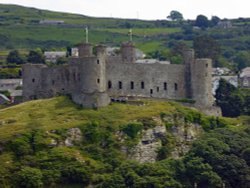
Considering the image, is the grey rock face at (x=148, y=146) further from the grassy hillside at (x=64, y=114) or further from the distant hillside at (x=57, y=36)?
the distant hillside at (x=57, y=36)

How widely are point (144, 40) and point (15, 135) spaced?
335 ft

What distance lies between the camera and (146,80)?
318ft

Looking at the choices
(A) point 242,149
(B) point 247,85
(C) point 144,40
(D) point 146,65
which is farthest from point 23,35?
(A) point 242,149

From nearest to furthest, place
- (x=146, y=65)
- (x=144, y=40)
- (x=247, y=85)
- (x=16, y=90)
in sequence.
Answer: (x=146, y=65) < (x=16, y=90) < (x=247, y=85) < (x=144, y=40)

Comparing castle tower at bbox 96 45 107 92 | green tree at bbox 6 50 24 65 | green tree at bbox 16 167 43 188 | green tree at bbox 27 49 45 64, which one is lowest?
green tree at bbox 16 167 43 188

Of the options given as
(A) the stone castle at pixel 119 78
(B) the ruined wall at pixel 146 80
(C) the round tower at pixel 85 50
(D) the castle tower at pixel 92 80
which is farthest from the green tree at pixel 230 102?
(D) the castle tower at pixel 92 80

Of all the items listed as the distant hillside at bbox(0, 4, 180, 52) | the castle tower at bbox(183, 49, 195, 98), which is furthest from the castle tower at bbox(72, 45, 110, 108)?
the distant hillside at bbox(0, 4, 180, 52)

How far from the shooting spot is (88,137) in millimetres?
87375

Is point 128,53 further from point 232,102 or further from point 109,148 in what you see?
point 109,148

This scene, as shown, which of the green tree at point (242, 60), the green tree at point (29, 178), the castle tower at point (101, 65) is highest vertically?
the castle tower at point (101, 65)

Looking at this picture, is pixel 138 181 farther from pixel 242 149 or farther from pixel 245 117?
pixel 245 117

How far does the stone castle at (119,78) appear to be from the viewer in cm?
9262

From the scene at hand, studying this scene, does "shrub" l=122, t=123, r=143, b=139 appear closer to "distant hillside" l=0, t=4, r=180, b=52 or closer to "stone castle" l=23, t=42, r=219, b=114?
"stone castle" l=23, t=42, r=219, b=114

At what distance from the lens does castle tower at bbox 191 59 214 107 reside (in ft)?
321
